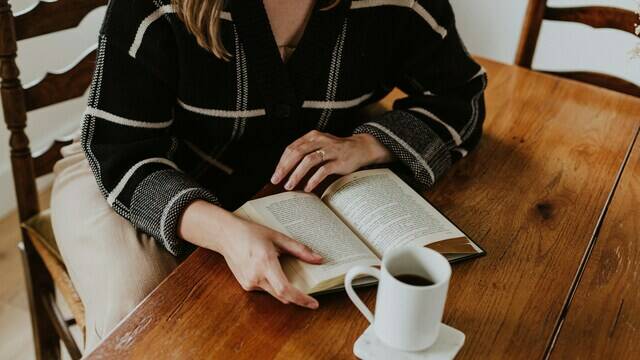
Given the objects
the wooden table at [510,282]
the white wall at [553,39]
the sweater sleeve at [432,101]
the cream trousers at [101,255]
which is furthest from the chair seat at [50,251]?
the white wall at [553,39]

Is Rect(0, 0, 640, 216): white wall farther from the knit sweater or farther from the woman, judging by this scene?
the knit sweater

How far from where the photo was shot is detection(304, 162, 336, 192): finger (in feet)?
3.35

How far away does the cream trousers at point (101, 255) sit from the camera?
1013mm

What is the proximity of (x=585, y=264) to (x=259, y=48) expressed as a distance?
0.59 meters

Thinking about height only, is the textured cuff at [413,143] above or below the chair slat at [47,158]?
above

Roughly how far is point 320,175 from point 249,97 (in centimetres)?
19

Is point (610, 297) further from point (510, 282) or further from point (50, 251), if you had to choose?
point (50, 251)

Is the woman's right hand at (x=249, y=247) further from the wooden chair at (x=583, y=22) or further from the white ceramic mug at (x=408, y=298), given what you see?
the wooden chair at (x=583, y=22)

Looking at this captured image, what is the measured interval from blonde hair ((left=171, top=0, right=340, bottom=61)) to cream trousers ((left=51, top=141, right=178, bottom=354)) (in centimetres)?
32

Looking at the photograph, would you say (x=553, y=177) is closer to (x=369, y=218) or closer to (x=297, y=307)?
(x=369, y=218)

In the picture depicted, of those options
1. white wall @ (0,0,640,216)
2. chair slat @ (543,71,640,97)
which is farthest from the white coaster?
white wall @ (0,0,640,216)

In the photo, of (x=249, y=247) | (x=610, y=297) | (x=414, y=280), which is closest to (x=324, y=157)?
(x=249, y=247)

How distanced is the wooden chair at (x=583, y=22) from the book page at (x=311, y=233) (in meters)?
0.86

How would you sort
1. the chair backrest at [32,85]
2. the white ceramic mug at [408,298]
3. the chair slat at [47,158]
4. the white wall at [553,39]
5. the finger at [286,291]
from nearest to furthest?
1. the white ceramic mug at [408,298]
2. the finger at [286,291]
3. the chair backrest at [32,85]
4. the chair slat at [47,158]
5. the white wall at [553,39]
